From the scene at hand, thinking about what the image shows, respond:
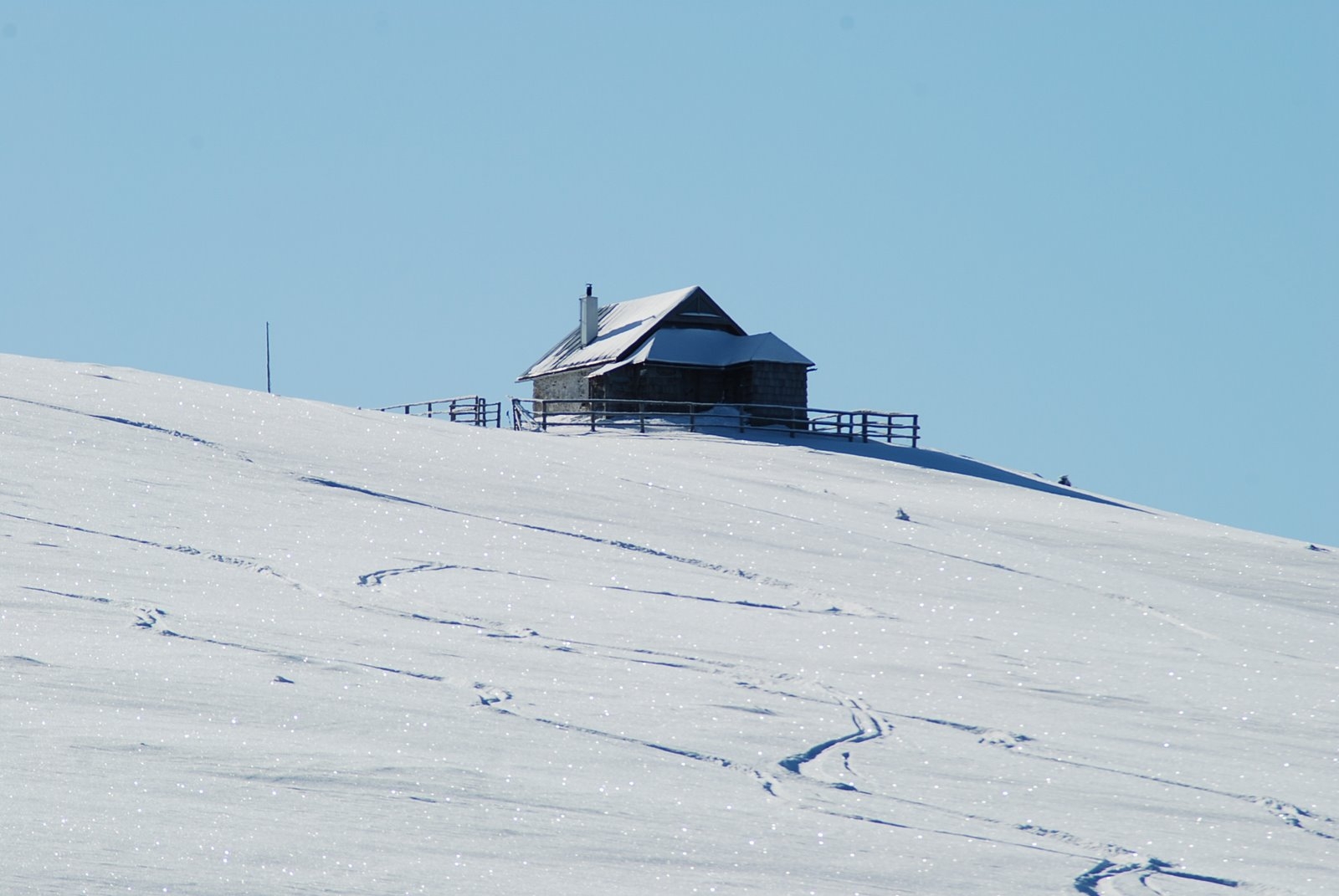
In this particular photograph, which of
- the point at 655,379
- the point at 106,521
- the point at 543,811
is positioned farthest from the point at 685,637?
the point at 655,379

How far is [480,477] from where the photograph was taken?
1585 centimetres

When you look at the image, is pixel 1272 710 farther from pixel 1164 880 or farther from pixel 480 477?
pixel 480 477

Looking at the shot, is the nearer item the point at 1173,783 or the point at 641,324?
the point at 1173,783

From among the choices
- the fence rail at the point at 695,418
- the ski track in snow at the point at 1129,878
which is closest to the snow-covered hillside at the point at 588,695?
the ski track in snow at the point at 1129,878

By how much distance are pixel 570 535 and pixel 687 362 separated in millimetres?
33936

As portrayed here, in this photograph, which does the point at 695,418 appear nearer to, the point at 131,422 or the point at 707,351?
the point at 707,351

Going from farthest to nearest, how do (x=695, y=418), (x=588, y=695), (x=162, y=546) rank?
1. (x=695, y=418)
2. (x=162, y=546)
3. (x=588, y=695)

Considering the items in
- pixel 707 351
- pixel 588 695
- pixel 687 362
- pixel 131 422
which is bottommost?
pixel 588 695

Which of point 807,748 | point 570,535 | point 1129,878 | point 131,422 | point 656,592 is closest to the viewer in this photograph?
point 1129,878

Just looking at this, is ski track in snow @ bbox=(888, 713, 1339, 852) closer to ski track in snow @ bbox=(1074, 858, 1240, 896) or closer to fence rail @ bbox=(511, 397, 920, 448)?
ski track in snow @ bbox=(1074, 858, 1240, 896)

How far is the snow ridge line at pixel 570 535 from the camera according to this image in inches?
474

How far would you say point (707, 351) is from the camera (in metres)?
47.5

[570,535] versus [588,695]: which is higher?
[570,535]

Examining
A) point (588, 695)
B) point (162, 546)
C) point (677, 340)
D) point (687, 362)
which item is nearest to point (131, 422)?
point (162, 546)
